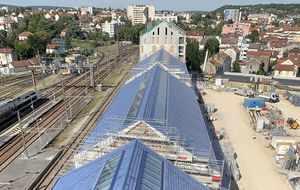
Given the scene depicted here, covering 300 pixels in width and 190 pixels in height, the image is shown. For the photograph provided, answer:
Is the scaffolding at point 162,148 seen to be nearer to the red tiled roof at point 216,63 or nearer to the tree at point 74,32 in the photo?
the red tiled roof at point 216,63

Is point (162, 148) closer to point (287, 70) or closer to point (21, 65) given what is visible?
point (287, 70)

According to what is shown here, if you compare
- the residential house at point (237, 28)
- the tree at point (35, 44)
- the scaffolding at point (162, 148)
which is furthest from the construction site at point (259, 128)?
the residential house at point (237, 28)

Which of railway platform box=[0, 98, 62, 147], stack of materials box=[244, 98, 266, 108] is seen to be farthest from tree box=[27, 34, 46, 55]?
stack of materials box=[244, 98, 266, 108]

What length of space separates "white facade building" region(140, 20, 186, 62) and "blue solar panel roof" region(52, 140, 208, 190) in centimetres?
4183

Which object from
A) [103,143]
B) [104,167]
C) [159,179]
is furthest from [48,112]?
[159,179]

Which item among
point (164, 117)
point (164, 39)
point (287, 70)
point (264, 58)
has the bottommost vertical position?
point (164, 117)

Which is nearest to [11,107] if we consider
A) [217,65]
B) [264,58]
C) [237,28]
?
→ [217,65]

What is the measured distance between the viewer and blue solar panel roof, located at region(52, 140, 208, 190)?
1056cm

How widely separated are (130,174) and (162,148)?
4.69 m

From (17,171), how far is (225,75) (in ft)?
161

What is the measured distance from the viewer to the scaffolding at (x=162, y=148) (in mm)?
14269

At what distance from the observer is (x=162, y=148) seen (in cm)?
1509

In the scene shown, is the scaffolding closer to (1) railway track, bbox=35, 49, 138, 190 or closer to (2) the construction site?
(1) railway track, bbox=35, 49, 138, 190

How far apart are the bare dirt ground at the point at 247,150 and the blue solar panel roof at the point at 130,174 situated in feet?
40.3
